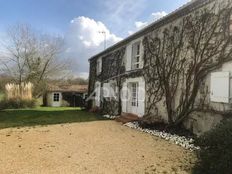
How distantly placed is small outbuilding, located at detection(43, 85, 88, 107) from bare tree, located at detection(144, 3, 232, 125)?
63.7ft

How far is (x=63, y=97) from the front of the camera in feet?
107

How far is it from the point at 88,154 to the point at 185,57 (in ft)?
19.5

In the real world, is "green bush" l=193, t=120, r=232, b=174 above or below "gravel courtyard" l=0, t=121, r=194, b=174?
above

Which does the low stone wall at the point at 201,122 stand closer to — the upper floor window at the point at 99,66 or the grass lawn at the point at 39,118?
the grass lawn at the point at 39,118

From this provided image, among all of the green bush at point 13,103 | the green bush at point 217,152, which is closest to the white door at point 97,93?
the green bush at point 13,103

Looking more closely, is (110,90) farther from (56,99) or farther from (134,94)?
(56,99)

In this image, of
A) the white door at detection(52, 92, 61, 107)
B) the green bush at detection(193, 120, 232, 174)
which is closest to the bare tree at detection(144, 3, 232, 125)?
the green bush at detection(193, 120, 232, 174)

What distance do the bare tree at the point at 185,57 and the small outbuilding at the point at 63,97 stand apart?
1942cm

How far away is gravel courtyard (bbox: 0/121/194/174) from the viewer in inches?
235

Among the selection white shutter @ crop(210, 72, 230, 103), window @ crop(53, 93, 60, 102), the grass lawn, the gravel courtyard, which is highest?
white shutter @ crop(210, 72, 230, 103)

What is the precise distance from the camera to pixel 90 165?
6.23 metres

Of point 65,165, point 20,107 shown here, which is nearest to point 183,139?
point 65,165

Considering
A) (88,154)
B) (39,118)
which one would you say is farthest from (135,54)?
(88,154)

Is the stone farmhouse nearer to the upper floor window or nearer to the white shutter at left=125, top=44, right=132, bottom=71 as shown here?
the white shutter at left=125, top=44, right=132, bottom=71
